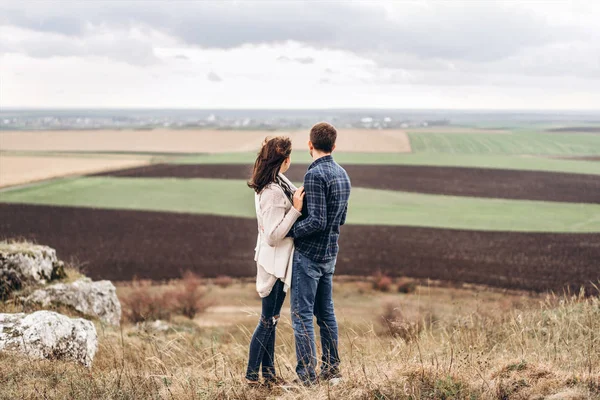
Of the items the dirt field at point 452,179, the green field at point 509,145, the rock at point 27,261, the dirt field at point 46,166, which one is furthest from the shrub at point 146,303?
the green field at point 509,145

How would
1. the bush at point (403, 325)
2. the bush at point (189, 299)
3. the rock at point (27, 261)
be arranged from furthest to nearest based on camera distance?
the bush at point (189, 299) → the rock at point (27, 261) → the bush at point (403, 325)

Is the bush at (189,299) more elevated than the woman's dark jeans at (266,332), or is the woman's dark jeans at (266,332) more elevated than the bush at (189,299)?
the woman's dark jeans at (266,332)

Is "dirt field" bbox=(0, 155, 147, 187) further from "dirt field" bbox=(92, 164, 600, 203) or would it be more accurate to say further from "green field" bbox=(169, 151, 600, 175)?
"green field" bbox=(169, 151, 600, 175)

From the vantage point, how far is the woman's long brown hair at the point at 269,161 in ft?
14.3

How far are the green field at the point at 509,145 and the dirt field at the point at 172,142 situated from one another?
12.4 ft

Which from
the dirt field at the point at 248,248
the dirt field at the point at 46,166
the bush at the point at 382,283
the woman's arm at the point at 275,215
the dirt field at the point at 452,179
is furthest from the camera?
the dirt field at the point at 452,179

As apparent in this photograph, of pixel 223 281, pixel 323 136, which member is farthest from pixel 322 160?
pixel 223 281

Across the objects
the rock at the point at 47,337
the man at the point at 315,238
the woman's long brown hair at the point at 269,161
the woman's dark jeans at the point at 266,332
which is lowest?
the rock at the point at 47,337

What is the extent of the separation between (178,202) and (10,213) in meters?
9.99

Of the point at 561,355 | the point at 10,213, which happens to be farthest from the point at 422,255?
→ the point at 10,213

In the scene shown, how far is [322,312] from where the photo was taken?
4672 mm

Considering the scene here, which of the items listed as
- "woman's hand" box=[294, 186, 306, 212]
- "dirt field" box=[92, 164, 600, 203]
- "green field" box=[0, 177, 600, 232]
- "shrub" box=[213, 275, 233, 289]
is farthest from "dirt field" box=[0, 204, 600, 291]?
"woman's hand" box=[294, 186, 306, 212]

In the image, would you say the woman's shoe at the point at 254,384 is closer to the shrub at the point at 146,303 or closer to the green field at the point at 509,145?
the shrub at the point at 146,303

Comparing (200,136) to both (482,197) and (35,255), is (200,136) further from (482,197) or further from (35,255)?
(35,255)
